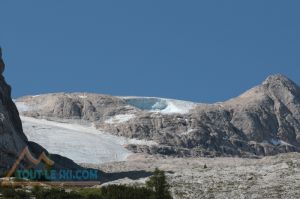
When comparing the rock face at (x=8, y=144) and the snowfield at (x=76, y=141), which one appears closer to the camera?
the rock face at (x=8, y=144)

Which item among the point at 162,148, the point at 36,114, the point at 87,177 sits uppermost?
the point at 36,114

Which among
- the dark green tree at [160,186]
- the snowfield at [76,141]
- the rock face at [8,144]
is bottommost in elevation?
the dark green tree at [160,186]

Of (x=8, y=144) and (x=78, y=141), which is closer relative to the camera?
(x=8, y=144)

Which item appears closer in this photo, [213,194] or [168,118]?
[213,194]

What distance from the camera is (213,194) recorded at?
167 ft

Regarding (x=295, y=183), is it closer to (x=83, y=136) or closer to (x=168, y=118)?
(x=83, y=136)

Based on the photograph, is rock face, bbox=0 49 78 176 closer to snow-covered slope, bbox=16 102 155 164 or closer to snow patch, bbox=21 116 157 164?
snow-covered slope, bbox=16 102 155 164

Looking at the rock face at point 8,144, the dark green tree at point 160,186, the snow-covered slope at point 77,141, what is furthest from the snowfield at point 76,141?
the dark green tree at point 160,186

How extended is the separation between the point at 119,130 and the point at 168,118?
13733 millimetres

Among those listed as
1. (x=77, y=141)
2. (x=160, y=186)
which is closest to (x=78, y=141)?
(x=77, y=141)

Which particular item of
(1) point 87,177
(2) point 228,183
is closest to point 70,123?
(1) point 87,177

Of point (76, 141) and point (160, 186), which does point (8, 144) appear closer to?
point (160, 186)

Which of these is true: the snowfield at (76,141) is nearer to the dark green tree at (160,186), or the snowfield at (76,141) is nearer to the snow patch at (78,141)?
the snow patch at (78,141)

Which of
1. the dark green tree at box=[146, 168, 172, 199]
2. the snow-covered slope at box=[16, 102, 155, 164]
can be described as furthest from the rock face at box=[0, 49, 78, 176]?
the snow-covered slope at box=[16, 102, 155, 164]
